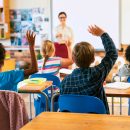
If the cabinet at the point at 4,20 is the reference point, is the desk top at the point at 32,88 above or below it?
below

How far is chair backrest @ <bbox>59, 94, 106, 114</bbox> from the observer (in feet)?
6.68

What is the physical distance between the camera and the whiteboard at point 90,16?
17.6 ft

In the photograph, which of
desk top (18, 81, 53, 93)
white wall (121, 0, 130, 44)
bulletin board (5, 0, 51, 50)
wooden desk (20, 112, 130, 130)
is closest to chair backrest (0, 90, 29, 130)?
wooden desk (20, 112, 130, 130)

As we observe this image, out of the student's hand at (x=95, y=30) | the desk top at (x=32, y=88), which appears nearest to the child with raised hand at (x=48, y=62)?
the desk top at (x=32, y=88)

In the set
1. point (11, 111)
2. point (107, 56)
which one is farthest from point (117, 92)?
point (11, 111)

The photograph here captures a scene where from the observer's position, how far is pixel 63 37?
546 centimetres

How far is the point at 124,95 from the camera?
2432 millimetres

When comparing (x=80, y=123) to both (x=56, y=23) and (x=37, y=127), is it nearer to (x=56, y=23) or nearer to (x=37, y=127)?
(x=37, y=127)

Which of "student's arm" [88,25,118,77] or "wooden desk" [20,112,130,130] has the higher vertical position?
"student's arm" [88,25,118,77]

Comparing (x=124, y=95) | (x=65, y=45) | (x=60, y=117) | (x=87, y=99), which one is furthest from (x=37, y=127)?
(x=65, y=45)

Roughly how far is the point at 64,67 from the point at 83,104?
2873mm

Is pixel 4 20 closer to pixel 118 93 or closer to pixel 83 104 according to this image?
pixel 118 93

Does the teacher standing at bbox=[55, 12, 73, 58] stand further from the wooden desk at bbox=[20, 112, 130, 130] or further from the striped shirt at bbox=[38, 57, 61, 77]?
the wooden desk at bbox=[20, 112, 130, 130]

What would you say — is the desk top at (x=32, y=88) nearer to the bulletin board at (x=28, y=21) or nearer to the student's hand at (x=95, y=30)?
the student's hand at (x=95, y=30)
